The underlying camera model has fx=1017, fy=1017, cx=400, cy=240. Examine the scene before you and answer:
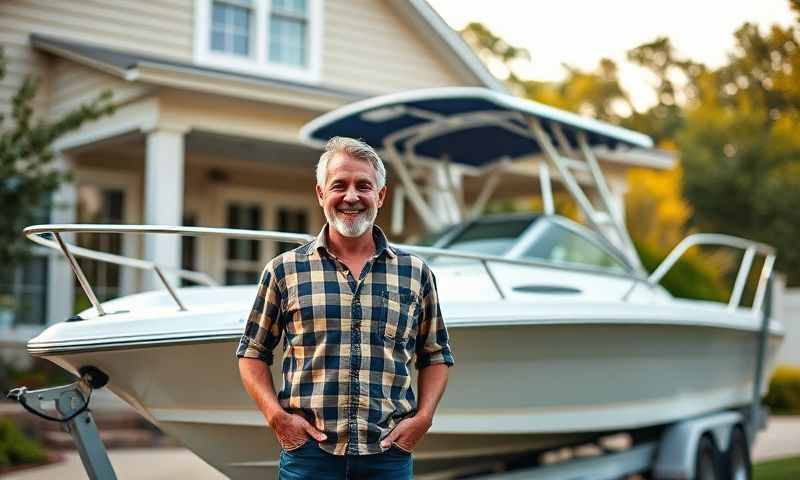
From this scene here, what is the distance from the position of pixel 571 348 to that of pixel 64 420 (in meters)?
3.09

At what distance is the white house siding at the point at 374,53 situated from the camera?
522 inches

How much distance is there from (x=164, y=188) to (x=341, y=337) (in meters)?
7.19

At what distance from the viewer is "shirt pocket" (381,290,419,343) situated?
3428mm

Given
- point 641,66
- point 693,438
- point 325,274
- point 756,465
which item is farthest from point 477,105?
point 641,66

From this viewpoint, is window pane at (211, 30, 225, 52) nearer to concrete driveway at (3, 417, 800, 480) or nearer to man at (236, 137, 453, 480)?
concrete driveway at (3, 417, 800, 480)

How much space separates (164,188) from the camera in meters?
10.2

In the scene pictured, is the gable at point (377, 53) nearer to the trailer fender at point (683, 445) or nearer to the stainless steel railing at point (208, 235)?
the stainless steel railing at point (208, 235)

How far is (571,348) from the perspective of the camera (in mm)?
6180

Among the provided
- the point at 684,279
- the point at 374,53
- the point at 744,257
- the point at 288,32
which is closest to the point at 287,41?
the point at 288,32

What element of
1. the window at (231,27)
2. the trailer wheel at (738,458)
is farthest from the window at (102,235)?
the trailer wheel at (738,458)

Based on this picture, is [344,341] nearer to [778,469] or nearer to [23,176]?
[23,176]

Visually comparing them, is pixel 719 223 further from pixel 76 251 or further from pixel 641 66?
pixel 76 251

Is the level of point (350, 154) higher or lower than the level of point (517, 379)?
higher

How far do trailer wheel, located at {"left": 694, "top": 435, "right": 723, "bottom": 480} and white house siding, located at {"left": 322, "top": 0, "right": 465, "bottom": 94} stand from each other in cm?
738
